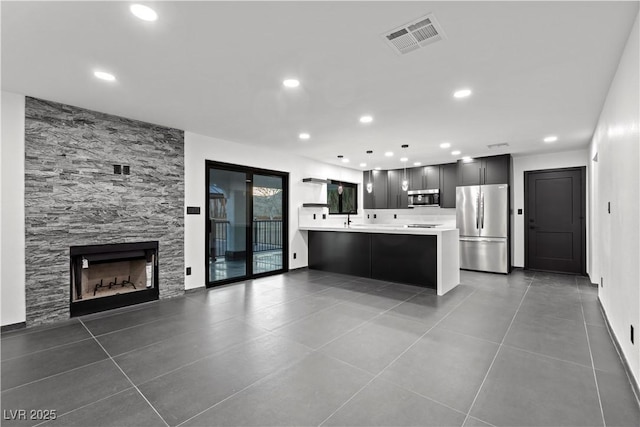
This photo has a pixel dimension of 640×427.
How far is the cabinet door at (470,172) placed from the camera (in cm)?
660

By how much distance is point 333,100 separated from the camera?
3398 millimetres

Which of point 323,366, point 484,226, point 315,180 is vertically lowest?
point 323,366

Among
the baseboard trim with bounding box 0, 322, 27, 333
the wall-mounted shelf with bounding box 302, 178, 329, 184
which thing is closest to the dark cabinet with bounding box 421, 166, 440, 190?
the wall-mounted shelf with bounding box 302, 178, 329, 184

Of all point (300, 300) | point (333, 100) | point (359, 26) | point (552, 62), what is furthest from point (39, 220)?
point (552, 62)

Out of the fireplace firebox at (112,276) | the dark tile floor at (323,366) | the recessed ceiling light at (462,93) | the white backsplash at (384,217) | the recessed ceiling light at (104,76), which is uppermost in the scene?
the recessed ceiling light at (104,76)

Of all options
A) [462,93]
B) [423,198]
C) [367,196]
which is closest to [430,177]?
[423,198]

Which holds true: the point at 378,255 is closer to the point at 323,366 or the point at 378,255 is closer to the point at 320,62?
the point at 323,366

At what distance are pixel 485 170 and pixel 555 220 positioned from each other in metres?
1.75

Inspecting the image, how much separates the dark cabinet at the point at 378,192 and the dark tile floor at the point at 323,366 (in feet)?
15.3

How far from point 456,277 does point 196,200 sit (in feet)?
15.2

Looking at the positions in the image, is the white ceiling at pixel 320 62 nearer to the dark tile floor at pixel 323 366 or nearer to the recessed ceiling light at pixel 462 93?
the recessed ceiling light at pixel 462 93

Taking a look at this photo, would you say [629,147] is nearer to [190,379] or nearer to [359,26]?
[359,26]

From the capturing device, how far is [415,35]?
2170mm

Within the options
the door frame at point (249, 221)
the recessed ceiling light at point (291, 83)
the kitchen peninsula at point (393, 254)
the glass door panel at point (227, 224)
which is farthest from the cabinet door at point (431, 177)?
the recessed ceiling light at point (291, 83)
